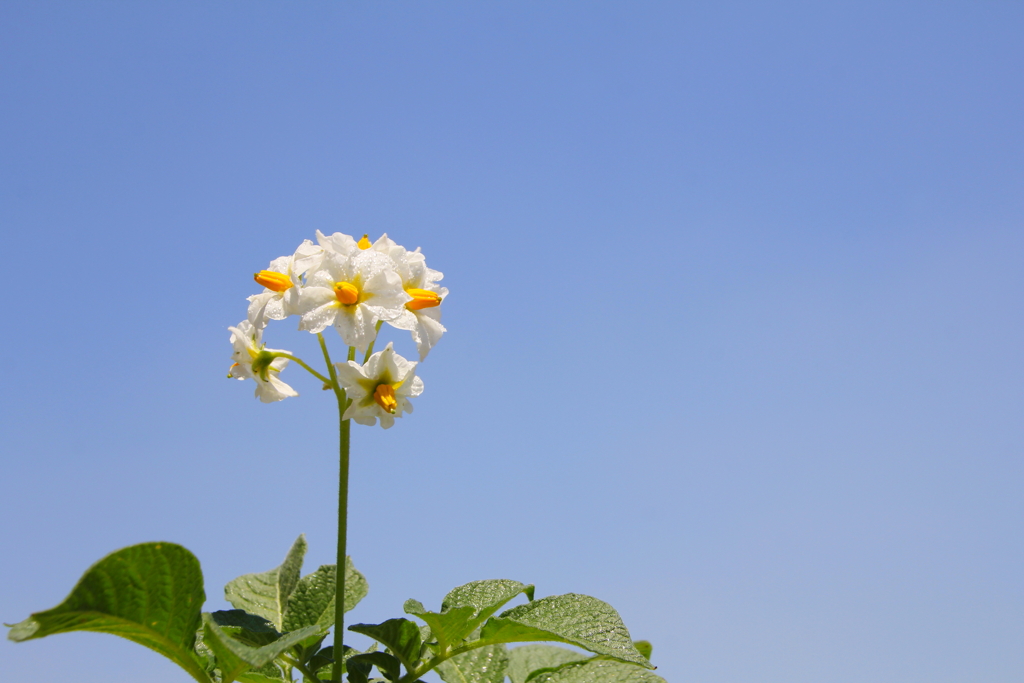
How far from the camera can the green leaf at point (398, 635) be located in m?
1.72

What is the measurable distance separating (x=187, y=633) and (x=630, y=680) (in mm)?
951

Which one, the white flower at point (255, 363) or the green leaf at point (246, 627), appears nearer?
the green leaf at point (246, 627)

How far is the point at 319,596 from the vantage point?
199cm

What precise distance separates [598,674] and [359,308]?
3.33 feet

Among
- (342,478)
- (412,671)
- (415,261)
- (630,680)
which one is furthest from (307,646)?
(415,261)

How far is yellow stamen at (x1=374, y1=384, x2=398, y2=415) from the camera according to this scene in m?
1.66

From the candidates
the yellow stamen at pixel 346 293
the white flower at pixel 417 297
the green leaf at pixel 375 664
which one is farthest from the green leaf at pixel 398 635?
the yellow stamen at pixel 346 293

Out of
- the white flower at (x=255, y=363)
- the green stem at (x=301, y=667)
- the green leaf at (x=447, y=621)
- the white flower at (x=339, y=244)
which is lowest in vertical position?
the green stem at (x=301, y=667)

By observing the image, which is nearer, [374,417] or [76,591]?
[76,591]

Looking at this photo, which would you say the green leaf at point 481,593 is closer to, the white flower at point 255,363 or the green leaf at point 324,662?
the green leaf at point 324,662

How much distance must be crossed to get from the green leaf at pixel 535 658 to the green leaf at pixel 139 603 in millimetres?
946

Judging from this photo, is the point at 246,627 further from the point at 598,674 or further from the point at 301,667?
the point at 598,674

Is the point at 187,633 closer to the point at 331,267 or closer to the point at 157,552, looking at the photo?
the point at 157,552

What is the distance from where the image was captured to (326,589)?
2002 millimetres
